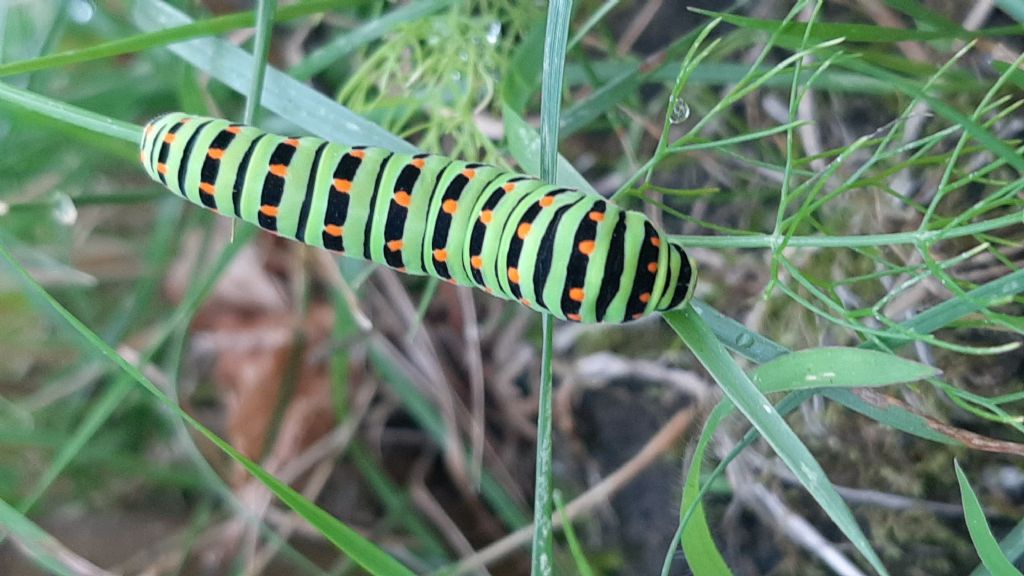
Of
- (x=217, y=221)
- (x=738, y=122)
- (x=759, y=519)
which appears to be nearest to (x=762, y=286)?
(x=738, y=122)

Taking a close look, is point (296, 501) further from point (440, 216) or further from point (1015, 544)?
point (1015, 544)

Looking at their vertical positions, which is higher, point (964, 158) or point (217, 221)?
point (964, 158)

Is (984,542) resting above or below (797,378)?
below

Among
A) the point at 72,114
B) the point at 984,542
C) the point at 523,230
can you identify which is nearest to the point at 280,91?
the point at 72,114

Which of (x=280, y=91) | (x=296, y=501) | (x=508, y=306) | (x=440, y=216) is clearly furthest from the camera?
(x=508, y=306)

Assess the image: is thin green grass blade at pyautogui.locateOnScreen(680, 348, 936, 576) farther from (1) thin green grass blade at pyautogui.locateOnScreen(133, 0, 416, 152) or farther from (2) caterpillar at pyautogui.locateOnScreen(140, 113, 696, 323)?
(1) thin green grass blade at pyautogui.locateOnScreen(133, 0, 416, 152)

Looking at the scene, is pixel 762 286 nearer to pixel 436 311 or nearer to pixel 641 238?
pixel 641 238

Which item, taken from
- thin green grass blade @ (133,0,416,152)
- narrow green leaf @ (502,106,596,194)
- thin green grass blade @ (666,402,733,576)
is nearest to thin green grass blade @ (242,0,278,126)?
thin green grass blade @ (133,0,416,152)
